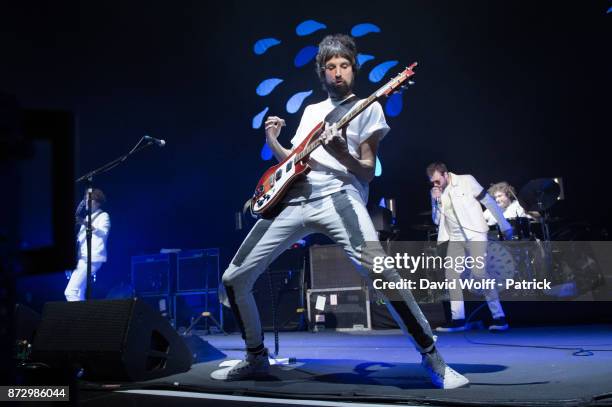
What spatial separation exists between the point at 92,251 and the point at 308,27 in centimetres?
503

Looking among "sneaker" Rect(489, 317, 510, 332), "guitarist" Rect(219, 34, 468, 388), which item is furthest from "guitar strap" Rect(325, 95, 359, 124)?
"sneaker" Rect(489, 317, 510, 332)

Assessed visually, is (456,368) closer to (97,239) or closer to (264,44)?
(97,239)

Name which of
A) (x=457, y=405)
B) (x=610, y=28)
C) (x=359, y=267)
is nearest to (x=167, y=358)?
(x=359, y=267)

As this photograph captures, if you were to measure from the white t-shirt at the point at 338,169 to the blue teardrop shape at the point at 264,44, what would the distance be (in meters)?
5.92

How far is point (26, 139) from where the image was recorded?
3.08ft

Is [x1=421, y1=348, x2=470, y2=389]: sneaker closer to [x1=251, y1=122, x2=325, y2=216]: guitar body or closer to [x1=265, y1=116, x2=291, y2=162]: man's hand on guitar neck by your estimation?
[x1=251, y1=122, x2=325, y2=216]: guitar body

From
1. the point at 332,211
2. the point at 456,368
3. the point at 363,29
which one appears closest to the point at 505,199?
the point at 363,29

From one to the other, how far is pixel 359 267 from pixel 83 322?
5.79ft

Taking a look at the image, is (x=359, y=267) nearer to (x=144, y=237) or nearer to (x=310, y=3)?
(x=310, y=3)

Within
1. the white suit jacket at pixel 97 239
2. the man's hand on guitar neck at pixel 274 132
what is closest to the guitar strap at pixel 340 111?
the man's hand on guitar neck at pixel 274 132

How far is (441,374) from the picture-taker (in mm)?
2512

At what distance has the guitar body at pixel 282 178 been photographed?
9.45 feet

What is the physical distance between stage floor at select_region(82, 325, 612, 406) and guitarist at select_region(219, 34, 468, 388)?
26 centimetres

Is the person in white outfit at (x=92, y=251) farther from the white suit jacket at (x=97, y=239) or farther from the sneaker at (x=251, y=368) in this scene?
the sneaker at (x=251, y=368)
